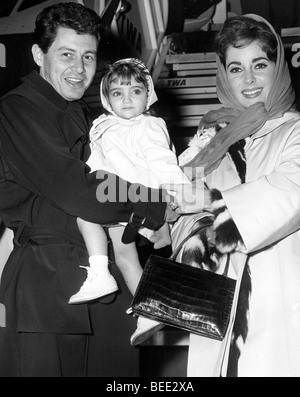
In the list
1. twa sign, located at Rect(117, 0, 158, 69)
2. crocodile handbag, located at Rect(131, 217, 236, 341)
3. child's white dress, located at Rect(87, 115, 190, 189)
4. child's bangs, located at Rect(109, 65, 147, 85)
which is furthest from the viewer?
twa sign, located at Rect(117, 0, 158, 69)

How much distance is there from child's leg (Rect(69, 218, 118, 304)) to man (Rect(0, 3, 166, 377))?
1.8 inches

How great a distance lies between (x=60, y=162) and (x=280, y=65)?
3.19ft

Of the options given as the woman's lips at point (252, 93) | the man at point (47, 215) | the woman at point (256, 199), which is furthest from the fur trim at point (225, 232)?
the woman's lips at point (252, 93)

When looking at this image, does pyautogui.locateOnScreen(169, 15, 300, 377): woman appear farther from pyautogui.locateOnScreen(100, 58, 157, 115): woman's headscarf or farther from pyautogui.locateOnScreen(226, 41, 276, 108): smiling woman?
pyautogui.locateOnScreen(100, 58, 157, 115): woman's headscarf

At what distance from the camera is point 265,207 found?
2.17 metres

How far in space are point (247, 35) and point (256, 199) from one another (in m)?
0.74

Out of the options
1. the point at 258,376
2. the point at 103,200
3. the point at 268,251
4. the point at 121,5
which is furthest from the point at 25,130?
the point at 121,5

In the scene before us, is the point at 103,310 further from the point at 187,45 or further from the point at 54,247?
the point at 187,45

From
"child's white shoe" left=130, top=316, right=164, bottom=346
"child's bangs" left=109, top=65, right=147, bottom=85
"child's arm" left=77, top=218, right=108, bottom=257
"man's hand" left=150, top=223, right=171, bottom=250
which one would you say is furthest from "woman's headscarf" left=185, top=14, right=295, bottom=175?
"child's white shoe" left=130, top=316, right=164, bottom=346

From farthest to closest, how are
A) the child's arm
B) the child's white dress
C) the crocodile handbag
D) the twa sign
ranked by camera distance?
the twa sign < the child's white dress < the child's arm < the crocodile handbag

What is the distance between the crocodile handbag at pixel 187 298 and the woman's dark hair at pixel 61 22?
93 cm

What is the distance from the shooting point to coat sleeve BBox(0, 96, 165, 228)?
2.19 m

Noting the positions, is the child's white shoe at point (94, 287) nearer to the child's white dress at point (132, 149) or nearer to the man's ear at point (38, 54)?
the child's white dress at point (132, 149)

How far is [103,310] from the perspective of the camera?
7.71 ft
